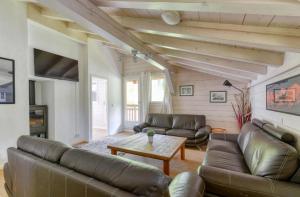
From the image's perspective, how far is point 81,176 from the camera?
1.18 metres

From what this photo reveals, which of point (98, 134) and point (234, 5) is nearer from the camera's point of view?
point (234, 5)

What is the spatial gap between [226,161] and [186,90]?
134 inches

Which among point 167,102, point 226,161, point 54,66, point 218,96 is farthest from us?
point 167,102

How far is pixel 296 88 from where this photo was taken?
187cm

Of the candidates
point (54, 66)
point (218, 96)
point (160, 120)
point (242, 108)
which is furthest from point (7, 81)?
point (242, 108)

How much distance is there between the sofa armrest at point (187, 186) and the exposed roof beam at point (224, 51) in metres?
1.79

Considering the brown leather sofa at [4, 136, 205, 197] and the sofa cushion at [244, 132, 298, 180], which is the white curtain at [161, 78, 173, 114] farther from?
the brown leather sofa at [4, 136, 205, 197]

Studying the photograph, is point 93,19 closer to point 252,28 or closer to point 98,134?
point 252,28

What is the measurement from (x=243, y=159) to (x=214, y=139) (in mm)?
948

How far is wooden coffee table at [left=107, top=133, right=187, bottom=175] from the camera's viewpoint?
2648mm

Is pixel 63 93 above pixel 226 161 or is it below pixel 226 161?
above

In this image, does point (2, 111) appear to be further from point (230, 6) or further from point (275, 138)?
point (275, 138)

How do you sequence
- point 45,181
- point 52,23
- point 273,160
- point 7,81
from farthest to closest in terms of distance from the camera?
point 52,23 → point 7,81 → point 273,160 → point 45,181

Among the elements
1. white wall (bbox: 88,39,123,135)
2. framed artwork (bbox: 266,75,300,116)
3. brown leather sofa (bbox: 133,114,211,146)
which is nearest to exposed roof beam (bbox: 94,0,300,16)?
framed artwork (bbox: 266,75,300,116)
